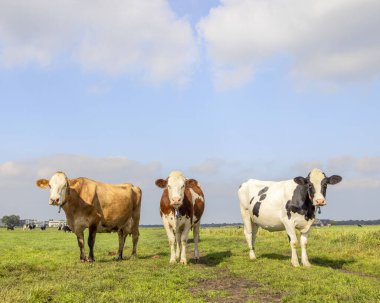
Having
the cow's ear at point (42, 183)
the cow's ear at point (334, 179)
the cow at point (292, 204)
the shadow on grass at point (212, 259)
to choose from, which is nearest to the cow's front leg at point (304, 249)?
the cow at point (292, 204)

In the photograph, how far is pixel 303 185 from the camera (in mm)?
13789

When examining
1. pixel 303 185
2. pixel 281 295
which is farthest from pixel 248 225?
pixel 281 295

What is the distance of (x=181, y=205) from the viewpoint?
532 inches

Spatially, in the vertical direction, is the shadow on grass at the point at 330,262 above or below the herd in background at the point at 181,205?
below

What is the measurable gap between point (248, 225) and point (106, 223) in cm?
540

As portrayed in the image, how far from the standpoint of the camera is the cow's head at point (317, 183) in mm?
12992

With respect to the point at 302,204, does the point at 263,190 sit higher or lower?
higher

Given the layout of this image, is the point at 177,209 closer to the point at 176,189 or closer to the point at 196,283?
the point at 176,189

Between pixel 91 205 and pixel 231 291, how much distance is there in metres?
7.06

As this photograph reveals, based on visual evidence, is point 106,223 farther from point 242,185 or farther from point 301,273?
point 301,273

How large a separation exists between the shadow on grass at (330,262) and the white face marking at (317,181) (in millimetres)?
3121

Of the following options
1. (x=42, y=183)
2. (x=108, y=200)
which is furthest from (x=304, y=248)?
(x=42, y=183)

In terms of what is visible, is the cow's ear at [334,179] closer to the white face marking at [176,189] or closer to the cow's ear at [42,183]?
the white face marking at [176,189]

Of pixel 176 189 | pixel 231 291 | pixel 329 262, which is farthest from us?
pixel 329 262
